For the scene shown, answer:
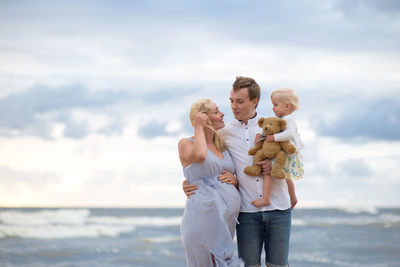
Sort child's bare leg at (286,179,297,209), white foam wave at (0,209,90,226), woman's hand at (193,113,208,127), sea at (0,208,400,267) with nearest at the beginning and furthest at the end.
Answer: woman's hand at (193,113,208,127), child's bare leg at (286,179,297,209), sea at (0,208,400,267), white foam wave at (0,209,90,226)

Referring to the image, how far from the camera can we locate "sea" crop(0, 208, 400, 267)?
38.4 ft

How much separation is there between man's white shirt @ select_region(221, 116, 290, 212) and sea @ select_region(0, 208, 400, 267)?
24.4 feet

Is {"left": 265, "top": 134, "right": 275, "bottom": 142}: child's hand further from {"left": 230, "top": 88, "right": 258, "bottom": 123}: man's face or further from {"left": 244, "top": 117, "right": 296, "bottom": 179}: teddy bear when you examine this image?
{"left": 230, "top": 88, "right": 258, "bottom": 123}: man's face

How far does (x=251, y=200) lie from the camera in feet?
13.5

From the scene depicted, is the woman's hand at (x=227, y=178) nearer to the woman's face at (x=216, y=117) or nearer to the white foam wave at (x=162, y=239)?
the woman's face at (x=216, y=117)

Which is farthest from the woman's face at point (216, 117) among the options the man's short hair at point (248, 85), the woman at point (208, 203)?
the man's short hair at point (248, 85)

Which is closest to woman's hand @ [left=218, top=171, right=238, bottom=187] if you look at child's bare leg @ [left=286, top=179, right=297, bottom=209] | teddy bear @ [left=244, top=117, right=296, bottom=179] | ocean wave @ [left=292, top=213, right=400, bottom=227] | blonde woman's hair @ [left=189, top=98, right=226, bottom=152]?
teddy bear @ [left=244, top=117, right=296, bottom=179]

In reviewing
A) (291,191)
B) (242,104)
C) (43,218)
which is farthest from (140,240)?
(242,104)

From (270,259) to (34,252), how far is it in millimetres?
9920

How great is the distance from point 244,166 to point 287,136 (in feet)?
1.45

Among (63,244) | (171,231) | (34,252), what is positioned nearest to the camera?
(34,252)

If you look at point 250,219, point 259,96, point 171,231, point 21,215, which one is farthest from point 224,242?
point 21,215

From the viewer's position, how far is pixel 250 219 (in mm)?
4121

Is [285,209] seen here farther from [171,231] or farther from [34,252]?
[171,231]
